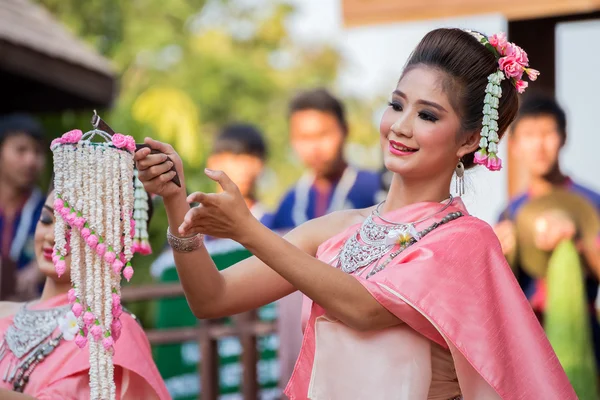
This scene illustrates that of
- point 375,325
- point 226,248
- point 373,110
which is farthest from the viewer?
point 373,110

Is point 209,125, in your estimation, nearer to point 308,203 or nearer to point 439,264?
point 308,203

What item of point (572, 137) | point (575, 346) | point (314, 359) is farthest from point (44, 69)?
point (314, 359)

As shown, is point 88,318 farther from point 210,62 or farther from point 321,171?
point 210,62

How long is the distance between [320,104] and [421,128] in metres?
2.87

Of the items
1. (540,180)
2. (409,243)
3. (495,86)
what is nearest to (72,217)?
(409,243)

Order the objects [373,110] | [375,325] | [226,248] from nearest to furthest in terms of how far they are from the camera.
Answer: [375,325] < [226,248] < [373,110]

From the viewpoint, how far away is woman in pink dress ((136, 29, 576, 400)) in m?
2.30

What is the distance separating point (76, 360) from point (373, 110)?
61.1 feet

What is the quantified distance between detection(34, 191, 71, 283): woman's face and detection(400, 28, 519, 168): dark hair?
1175 mm

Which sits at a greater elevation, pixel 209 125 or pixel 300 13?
pixel 300 13

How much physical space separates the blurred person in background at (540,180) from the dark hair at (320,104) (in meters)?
0.99

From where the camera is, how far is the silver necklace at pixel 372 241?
2.44 m

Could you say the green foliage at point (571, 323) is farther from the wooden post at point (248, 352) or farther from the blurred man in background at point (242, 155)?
the blurred man in background at point (242, 155)

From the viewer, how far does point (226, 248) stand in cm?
493
